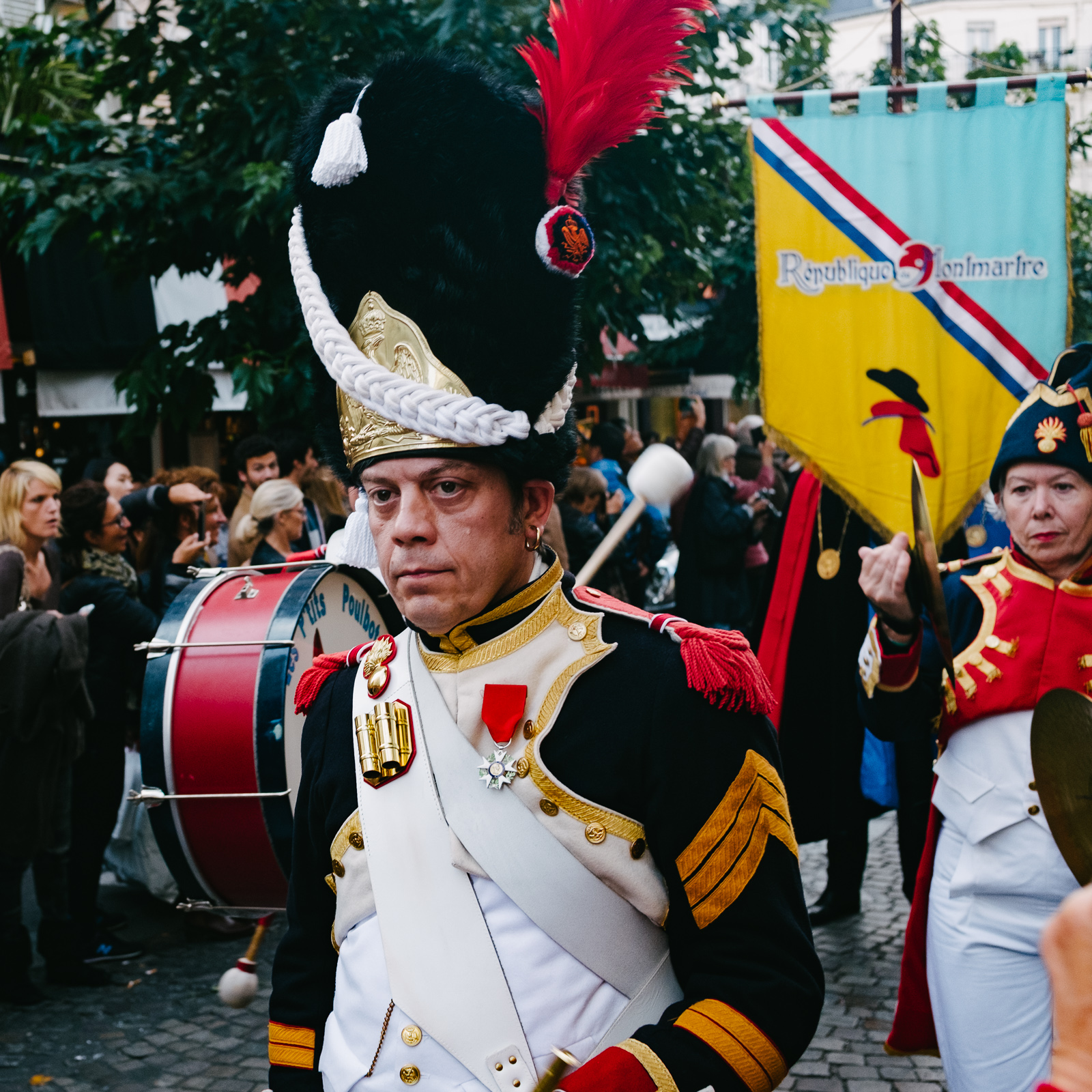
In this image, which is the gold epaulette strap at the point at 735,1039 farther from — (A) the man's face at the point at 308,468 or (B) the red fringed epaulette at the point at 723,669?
(A) the man's face at the point at 308,468

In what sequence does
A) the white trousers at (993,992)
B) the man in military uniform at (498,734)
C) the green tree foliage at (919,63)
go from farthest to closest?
1. the green tree foliage at (919,63)
2. the white trousers at (993,992)
3. the man in military uniform at (498,734)

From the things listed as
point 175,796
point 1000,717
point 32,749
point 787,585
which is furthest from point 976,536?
point 32,749

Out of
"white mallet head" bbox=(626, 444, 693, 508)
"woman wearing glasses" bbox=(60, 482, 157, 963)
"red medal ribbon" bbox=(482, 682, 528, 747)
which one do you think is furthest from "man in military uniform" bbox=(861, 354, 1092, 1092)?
"woman wearing glasses" bbox=(60, 482, 157, 963)

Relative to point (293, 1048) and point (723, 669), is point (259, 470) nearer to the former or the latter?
point (293, 1048)

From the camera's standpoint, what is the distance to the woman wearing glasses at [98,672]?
5.05m

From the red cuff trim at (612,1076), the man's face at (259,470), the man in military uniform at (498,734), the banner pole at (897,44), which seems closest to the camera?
the red cuff trim at (612,1076)

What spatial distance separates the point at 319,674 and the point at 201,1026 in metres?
2.89

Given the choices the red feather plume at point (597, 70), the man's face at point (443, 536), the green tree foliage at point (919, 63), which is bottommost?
the man's face at point (443, 536)

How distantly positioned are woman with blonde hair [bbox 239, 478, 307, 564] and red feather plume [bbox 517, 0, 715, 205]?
11.7 feet

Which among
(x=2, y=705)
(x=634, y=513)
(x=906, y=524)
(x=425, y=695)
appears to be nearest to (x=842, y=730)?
(x=906, y=524)

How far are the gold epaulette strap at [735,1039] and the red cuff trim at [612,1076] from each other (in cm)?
8

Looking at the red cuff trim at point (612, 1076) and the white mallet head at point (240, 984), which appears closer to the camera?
the red cuff trim at point (612, 1076)

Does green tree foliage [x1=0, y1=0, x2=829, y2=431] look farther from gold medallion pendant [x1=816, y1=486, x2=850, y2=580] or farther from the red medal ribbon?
the red medal ribbon

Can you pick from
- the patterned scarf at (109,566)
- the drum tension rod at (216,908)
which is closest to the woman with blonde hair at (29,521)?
the patterned scarf at (109,566)
